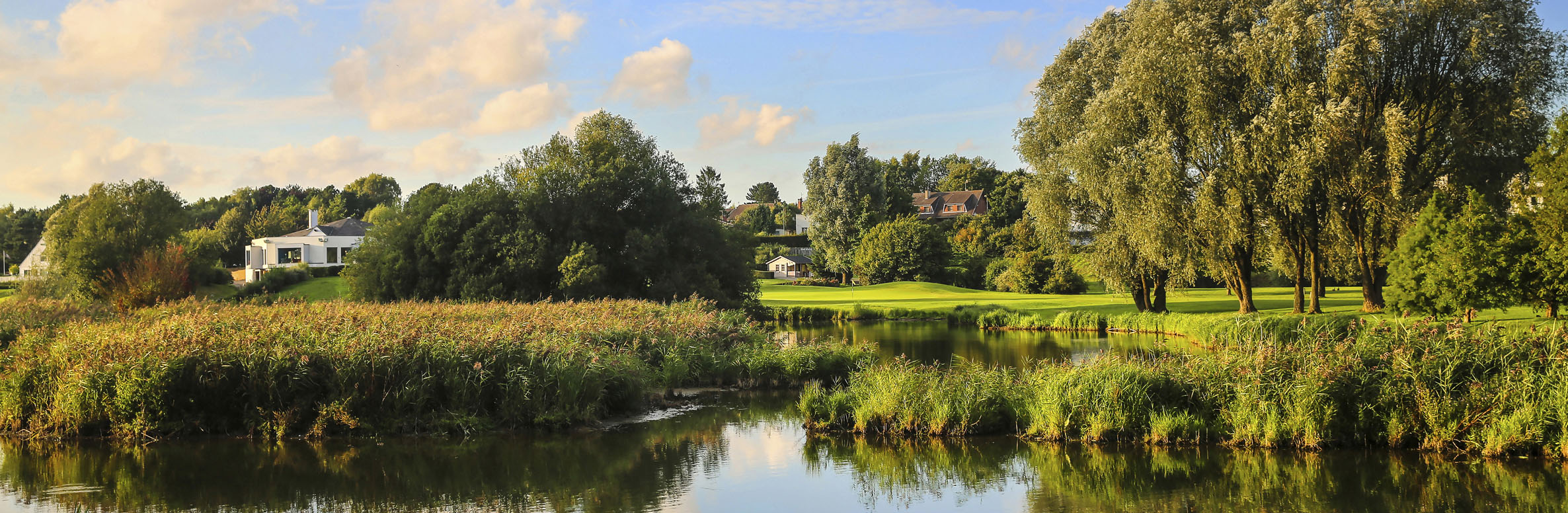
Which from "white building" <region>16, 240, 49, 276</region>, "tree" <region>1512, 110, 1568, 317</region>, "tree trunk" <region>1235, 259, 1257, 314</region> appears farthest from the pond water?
"white building" <region>16, 240, 49, 276</region>

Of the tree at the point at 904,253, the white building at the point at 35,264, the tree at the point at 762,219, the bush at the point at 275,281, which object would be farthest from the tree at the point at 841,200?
the white building at the point at 35,264

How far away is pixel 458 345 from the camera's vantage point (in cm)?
1472

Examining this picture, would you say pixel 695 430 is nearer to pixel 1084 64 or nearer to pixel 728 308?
pixel 728 308

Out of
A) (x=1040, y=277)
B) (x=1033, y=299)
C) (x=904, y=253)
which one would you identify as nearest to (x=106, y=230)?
(x=904, y=253)

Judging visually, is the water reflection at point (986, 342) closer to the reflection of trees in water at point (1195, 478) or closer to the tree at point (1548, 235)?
the tree at point (1548, 235)

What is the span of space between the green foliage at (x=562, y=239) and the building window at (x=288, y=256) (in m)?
32.7

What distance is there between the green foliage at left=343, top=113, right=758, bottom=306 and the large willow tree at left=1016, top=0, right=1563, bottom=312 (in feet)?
49.1

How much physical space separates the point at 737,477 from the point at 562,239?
2698 centimetres

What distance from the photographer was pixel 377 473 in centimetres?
1190

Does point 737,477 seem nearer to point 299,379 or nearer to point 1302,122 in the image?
point 299,379

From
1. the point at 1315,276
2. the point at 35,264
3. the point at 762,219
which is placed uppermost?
the point at 762,219

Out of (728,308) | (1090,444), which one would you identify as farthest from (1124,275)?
(1090,444)

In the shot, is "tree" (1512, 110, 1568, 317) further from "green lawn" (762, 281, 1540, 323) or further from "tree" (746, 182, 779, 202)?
"tree" (746, 182, 779, 202)

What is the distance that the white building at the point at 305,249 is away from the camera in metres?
66.1
